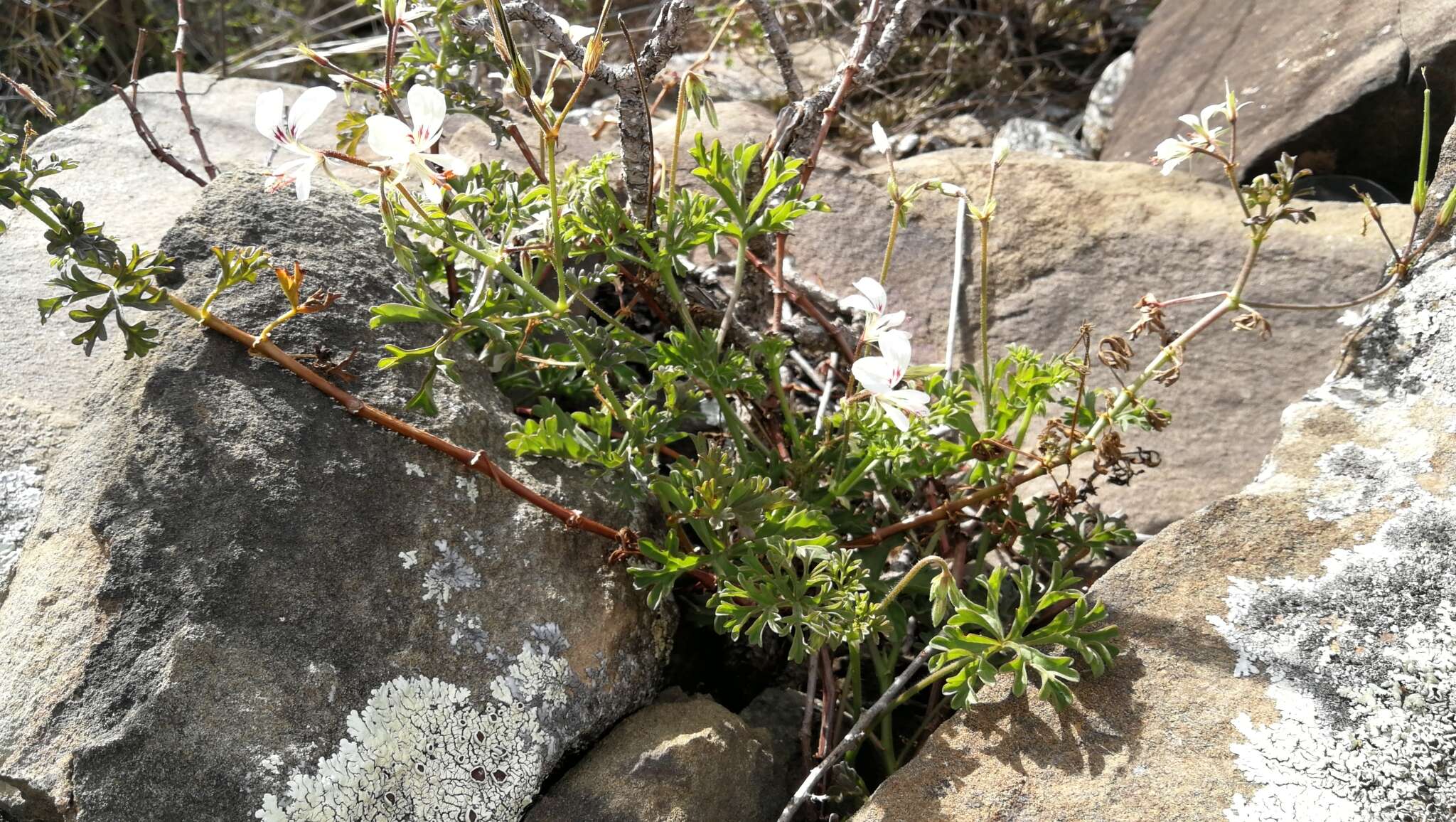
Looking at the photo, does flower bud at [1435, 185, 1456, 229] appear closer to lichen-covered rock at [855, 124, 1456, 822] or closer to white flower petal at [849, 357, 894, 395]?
lichen-covered rock at [855, 124, 1456, 822]

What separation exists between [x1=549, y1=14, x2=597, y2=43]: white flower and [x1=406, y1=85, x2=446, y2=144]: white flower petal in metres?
0.85

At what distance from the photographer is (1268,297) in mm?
3590

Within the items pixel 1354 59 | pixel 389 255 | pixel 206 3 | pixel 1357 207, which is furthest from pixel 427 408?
pixel 206 3

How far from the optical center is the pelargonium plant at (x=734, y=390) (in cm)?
233

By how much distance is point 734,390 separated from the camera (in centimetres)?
277

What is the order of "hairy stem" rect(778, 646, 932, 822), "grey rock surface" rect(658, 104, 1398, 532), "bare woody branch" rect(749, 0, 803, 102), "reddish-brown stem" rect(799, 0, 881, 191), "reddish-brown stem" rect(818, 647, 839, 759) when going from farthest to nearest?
"grey rock surface" rect(658, 104, 1398, 532) < "bare woody branch" rect(749, 0, 803, 102) < "reddish-brown stem" rect(799, 0, 881, 191) < "reddish-brown stem" rect(818, 647, 839, 759) < "hairy stem" rect(778, 646, 932, 822)

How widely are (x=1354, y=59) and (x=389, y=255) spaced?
138 inches

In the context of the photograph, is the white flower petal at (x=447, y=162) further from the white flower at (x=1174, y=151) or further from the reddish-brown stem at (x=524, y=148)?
A: the white flower at (x=1174, y=151)

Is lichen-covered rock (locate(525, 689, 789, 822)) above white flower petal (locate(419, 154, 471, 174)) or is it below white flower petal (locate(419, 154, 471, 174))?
below

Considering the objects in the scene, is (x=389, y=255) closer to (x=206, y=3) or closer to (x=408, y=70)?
(x=408, y=70)

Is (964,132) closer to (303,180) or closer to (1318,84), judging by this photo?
(1318,84)

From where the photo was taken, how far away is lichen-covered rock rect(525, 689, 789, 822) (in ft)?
7.79

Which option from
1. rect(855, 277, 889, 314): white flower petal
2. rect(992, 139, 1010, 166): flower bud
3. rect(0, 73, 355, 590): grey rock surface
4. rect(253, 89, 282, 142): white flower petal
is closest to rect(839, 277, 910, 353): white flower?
rect(855, 277, 889, 314): white flower petal

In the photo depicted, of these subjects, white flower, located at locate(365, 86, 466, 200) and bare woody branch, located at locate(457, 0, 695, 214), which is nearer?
white flower, located at locate(365, 86, 466, 200)
